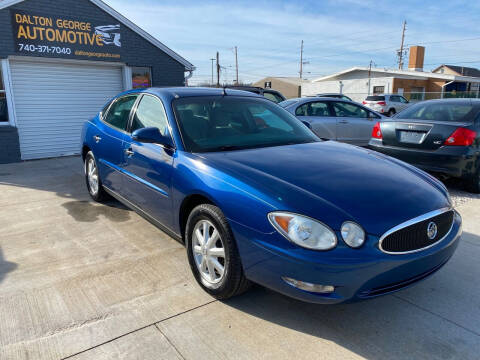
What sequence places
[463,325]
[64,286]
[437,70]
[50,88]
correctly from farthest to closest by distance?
[437,70] < [50,88] < [64,286] < [463,325]

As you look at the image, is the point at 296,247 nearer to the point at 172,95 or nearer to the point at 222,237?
the point at 222,237

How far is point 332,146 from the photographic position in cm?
372

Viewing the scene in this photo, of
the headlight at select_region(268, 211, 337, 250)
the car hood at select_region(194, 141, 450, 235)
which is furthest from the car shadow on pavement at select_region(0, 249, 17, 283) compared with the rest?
the headlight at select_region(268, 211, 337, 250)

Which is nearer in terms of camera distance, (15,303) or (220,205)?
(220,205)

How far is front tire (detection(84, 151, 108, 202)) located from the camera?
518cm

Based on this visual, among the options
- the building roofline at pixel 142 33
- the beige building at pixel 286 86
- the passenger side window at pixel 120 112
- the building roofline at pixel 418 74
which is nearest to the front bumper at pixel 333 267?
the passenger side window at pixel 120 112

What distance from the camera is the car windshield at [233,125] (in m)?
3.36

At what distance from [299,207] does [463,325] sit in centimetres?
152

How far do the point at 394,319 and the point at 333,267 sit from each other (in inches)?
35.9

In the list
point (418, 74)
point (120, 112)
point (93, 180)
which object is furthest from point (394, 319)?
point (418, 74)

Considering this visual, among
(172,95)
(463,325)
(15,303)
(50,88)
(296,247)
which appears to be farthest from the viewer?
(50,88)

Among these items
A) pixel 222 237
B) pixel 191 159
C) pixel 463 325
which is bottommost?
pixel 463 325

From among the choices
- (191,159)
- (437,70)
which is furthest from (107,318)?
(437,70)

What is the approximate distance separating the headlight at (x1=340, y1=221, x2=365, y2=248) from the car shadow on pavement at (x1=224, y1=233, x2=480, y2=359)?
28.2 inches
